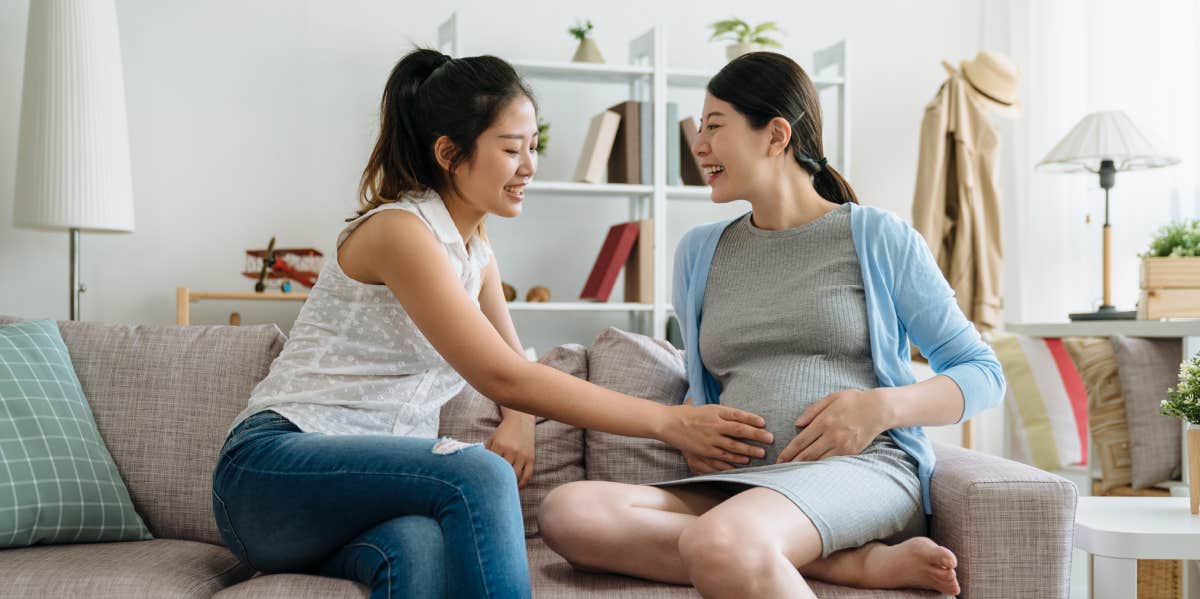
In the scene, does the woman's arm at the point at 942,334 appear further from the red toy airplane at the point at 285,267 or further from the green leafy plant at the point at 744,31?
the red toy airplane at the point at 285,267

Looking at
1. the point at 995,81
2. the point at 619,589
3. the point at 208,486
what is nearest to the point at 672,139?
the point at 995,81

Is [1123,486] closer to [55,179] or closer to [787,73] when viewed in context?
[787,73]

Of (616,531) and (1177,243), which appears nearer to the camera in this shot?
(616,531)

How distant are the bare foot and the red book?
2.01 m

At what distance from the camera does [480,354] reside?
1.45 meters

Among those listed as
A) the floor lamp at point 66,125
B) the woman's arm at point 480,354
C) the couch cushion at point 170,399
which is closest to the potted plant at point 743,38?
the floor lamp at point 66,125

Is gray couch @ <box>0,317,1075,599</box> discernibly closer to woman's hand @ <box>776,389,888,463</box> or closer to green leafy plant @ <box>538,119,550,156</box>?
woman's hand @ <box>776,389,888,463</box>

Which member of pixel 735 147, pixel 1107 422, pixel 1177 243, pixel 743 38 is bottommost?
pixel 1107 422

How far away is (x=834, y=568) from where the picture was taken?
1.46 metres

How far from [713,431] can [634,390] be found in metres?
0.36

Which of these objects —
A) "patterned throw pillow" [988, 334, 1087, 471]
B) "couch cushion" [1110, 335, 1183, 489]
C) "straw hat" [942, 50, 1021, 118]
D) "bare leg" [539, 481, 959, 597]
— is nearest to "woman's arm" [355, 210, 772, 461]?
"bare leg" [539, 481, 959, 597]

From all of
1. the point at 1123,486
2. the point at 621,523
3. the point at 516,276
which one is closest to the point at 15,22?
the point at 516,276

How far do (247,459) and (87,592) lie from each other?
0.29 meters

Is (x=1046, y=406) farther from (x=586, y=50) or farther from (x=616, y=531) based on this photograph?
A: (x=616, y=531)
